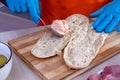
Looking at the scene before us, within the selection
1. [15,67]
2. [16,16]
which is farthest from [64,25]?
[16,16]

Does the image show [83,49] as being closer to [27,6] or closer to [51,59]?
[51,59]

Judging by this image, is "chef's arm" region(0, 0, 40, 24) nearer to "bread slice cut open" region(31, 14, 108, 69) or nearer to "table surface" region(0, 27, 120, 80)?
"bread slice cut open" region(31, 14, 108, 69)

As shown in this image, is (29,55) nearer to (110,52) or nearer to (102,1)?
(110,52)

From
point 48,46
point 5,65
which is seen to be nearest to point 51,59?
point 48,46

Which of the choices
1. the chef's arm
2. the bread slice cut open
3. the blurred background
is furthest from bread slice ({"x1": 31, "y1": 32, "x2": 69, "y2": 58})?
the blurred background

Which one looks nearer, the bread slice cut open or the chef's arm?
the bread slice cut open

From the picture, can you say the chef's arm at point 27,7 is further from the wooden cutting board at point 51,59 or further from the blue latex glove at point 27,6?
the wooden cutting board at point 51,59
